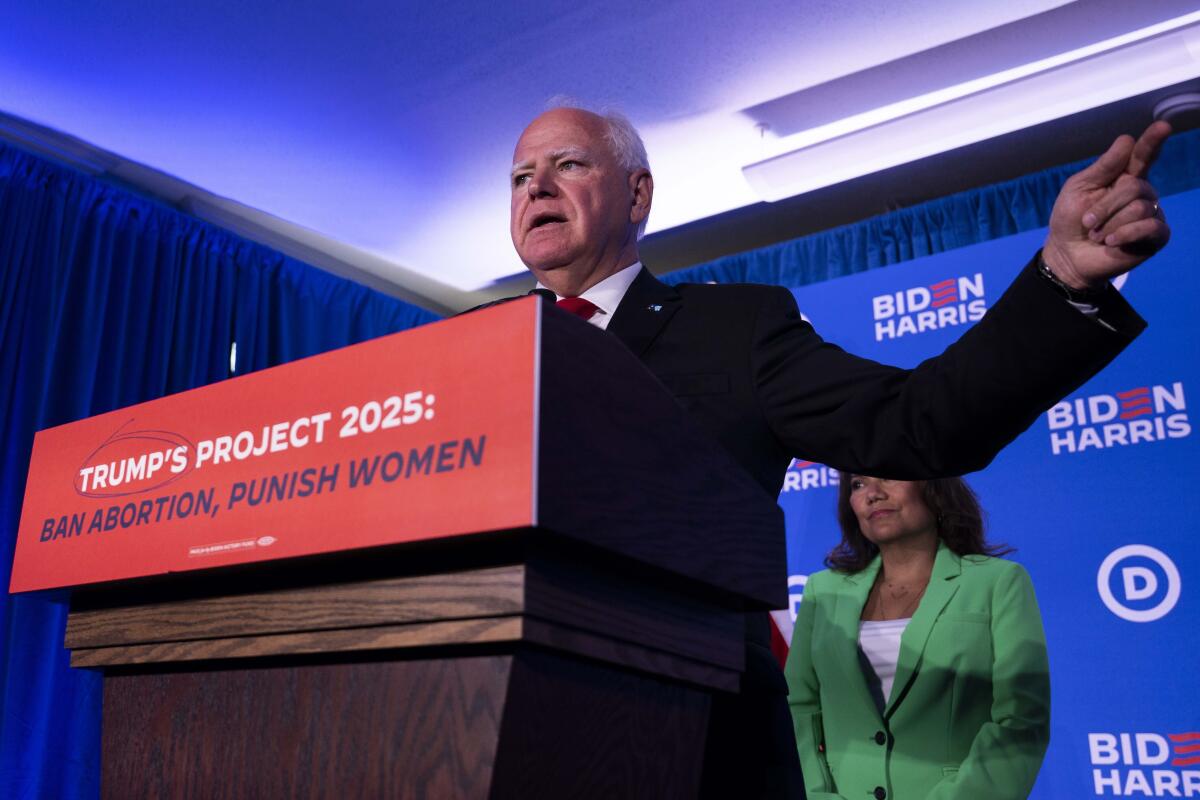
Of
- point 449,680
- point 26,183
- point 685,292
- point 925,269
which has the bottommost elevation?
point 449,680

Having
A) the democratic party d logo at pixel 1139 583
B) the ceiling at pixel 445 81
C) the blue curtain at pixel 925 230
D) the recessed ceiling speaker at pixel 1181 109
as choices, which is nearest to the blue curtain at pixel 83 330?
the ceiling at pixel 445 81

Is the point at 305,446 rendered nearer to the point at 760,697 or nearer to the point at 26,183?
the point at 760,697

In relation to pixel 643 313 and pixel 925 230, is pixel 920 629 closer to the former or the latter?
pixel 643 313

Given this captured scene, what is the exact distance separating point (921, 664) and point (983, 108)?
2.09m

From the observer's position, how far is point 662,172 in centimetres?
466

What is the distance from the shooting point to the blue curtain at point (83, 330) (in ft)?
12.7

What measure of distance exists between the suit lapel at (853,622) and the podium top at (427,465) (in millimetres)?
2117

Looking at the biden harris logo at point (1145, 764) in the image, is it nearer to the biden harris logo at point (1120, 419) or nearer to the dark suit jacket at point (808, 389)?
the biden harris logo at point (1120, 419)

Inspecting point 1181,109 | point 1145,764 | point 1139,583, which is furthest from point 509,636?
point 1181,109

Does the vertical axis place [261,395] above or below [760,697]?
above

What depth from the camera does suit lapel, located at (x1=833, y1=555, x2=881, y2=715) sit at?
2.90 meters

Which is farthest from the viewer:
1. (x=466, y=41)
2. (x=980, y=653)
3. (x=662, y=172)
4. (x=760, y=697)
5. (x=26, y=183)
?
(x=662, y=172)

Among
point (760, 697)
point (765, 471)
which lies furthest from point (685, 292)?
point (760, 697)

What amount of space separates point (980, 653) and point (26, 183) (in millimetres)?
3764
